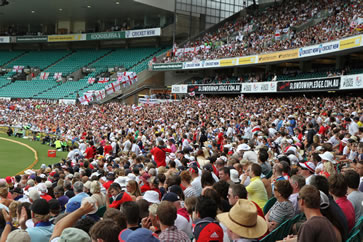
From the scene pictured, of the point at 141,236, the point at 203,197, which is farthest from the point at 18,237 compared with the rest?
the point at 203,197

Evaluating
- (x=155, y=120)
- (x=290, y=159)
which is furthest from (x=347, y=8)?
(x=290, y=159)

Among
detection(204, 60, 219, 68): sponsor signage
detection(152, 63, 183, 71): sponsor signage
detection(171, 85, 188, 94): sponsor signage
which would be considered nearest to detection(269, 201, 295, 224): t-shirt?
A: detection(204, 60, 219, 68): sponsor signage

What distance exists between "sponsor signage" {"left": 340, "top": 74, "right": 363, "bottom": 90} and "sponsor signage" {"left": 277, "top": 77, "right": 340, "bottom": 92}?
1.45 ft

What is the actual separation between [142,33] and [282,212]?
46.4m

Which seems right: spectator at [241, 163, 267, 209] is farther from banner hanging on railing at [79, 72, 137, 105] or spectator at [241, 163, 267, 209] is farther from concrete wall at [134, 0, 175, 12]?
concrete wall at [134, 0, 175, 12]

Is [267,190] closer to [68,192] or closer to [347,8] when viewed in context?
[68,192]

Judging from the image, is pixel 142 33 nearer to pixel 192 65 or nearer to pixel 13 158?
pixel 192 65

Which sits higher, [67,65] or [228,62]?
[228,62]

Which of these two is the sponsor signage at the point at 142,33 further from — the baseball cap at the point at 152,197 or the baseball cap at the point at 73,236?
the baseball cap at the point at 73,236

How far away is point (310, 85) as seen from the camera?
83.1ft

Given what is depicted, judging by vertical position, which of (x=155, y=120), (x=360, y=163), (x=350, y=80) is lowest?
(x=155, y=120)

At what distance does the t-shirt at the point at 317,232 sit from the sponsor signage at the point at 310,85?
2148cm

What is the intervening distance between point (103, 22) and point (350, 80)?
42.8 meters

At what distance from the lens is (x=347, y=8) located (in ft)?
92.3
